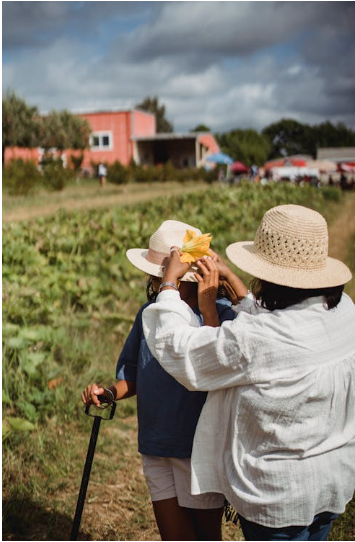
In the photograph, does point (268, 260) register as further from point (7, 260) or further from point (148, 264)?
point (7, 260)

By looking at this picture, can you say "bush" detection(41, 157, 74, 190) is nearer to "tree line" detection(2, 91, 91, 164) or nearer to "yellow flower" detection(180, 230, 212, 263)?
"tree line" detection(2, 91, 91, 164)

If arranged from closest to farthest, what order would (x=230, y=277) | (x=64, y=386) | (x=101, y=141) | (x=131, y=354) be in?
(x=230, y=277) → (x=131, y=354) → (x=64, y=386) → (x=101, y=141)

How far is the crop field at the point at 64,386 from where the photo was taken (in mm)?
3131

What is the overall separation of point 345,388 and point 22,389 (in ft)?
8.38

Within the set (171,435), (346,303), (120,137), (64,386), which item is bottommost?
(64,386)

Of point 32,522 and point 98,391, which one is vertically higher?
point 98,391

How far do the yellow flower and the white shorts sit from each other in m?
0.72

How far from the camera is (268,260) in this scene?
1743 millimetres

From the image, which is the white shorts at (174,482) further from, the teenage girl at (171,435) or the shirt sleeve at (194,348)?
the shirt sleeve at (194,348)

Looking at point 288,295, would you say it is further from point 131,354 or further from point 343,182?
point 343,182

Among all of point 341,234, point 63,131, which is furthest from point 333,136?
point 341,234

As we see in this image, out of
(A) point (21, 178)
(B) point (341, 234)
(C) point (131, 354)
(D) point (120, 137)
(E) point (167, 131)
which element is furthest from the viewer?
(E) point (167, 131)

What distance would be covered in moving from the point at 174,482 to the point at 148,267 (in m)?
0.77

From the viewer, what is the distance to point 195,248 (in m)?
1.87
